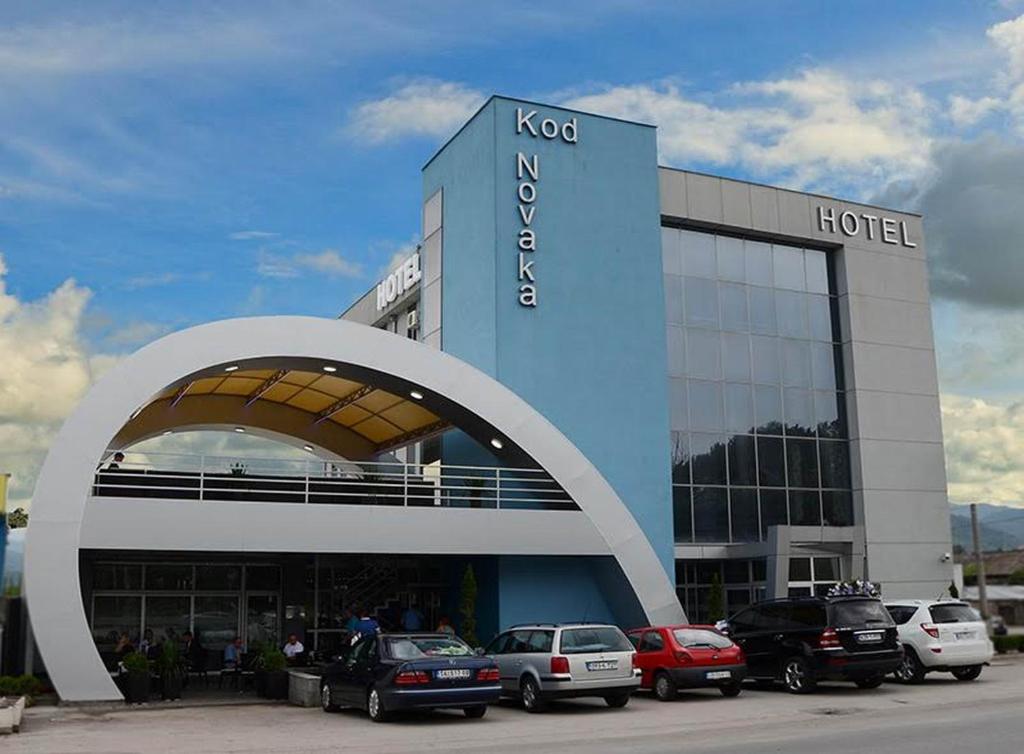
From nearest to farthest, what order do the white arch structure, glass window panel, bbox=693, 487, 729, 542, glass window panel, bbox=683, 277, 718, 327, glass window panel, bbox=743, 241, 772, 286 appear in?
the white arch structure < glass window panel, bbox=693, 487, 729, 542 < glass window panel, bbox=683, 277, 718, 327 < glass window panel, bbox=743, 241, 772, 286

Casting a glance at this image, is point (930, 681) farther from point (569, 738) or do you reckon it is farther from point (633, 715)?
point (569, 738)

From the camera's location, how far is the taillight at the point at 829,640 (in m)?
18.7

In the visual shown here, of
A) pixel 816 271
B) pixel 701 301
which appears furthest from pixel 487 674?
pixel 816 271

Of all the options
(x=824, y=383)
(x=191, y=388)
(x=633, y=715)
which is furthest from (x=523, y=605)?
(x=824, y=383)

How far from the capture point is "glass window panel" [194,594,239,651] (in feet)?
84.3

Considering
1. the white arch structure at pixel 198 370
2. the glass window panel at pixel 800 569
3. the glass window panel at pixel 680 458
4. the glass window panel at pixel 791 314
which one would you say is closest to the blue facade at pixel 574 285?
the glass window panel at pixel 680 458

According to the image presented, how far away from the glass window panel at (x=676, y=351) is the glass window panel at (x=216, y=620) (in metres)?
12.4

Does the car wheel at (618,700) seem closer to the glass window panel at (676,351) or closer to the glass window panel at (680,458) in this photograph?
the glass window panel at (680,458)

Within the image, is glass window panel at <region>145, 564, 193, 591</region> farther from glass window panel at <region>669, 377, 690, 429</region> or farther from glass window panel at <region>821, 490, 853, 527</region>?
glass window panel at <region>821, 490, 853, 527</region>

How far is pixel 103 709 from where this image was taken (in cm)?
1866

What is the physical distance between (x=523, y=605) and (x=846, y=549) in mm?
10417

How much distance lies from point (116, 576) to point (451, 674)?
39.0 ft

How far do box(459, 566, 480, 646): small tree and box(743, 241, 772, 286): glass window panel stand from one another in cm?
1233

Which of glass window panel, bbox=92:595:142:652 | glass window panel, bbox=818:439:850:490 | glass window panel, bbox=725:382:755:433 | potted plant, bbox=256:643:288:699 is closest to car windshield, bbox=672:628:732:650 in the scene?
potted plant, bbox=256:643:288:699
